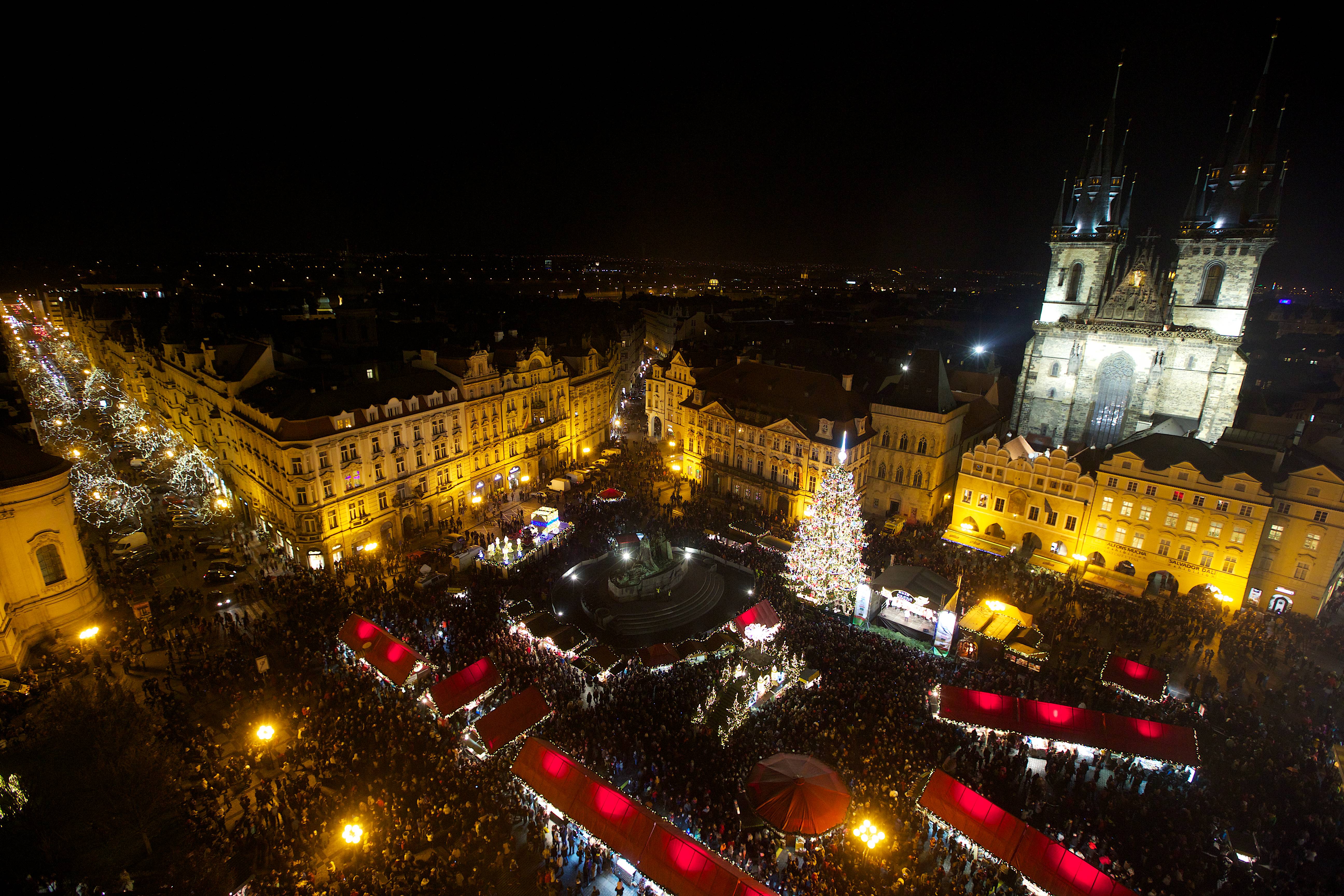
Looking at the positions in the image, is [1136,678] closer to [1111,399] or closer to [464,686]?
[464,686]

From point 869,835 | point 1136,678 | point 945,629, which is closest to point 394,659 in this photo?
point 869,835

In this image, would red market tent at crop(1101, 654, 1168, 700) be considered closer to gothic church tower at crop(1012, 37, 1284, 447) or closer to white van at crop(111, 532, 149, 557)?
gothic church tower at crop(1012, 37, 1284, 447)

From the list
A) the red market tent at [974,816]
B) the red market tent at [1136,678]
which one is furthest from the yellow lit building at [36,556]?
the red market tent at [1136,678]

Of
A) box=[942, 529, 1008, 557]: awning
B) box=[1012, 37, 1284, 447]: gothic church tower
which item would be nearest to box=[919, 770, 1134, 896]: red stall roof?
box=[942, 529, 1008, 557]: awning

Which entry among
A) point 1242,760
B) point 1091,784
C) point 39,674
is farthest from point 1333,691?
point 39,674

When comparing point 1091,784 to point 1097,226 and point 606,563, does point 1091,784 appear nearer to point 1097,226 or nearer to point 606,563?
point 606,563

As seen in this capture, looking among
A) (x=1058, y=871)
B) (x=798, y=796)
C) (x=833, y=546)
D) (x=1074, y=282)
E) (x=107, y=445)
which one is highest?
(x=1074, y=282)
